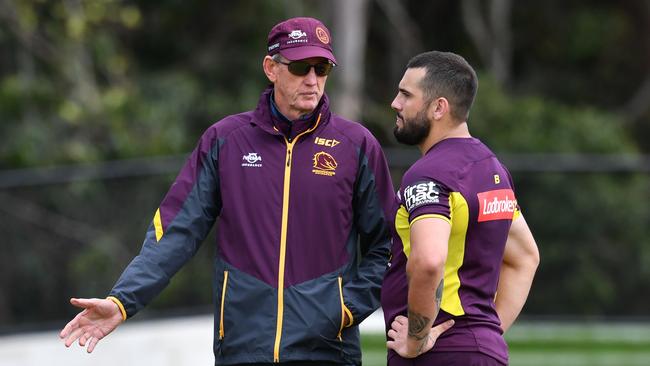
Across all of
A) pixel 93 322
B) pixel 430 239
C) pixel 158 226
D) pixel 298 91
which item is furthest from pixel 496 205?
pixel 93 322

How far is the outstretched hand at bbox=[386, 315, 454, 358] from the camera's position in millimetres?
5113

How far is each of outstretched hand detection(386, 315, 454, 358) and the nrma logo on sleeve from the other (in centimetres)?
48

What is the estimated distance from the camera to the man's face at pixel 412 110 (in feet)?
17.4

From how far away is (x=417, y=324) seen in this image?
5.06m

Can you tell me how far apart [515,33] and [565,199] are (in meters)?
12.6

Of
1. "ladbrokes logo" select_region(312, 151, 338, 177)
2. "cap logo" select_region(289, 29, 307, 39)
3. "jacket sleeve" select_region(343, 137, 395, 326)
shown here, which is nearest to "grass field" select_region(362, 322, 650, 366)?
"jacket sleeve" select_region(343, 137, 395, 326)

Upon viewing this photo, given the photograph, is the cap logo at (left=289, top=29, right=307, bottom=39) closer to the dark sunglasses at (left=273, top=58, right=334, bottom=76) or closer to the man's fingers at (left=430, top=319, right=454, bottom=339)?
the dark sunglasses at (left=273, top=58, right=334, bottom=76)

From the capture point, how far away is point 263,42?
21.3m

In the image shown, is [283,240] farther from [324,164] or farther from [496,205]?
[496,205]

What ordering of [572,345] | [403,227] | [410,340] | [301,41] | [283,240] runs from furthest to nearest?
[572,345], [301,41], [283,240], [403,227], [410,340]

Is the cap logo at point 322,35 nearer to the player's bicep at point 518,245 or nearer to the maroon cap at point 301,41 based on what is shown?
the maroon cap at point 301,41

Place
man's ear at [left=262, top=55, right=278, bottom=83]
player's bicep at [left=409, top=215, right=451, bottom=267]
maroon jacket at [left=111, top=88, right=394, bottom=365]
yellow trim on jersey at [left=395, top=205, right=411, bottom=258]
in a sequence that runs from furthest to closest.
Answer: man's ear at [left=262, top=55, right=278, bottom=83]
maroon jacket at [left=111, top=88, right=394, bottom=365]
yellow trim on jersey at [left=395, top=205, right=411, bottom=258]
player's bicep at [left=409, top=215, right=451, bottom=267]

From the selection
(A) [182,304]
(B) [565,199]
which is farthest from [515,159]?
(A) [182,304]

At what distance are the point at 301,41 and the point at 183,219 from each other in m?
0.93
